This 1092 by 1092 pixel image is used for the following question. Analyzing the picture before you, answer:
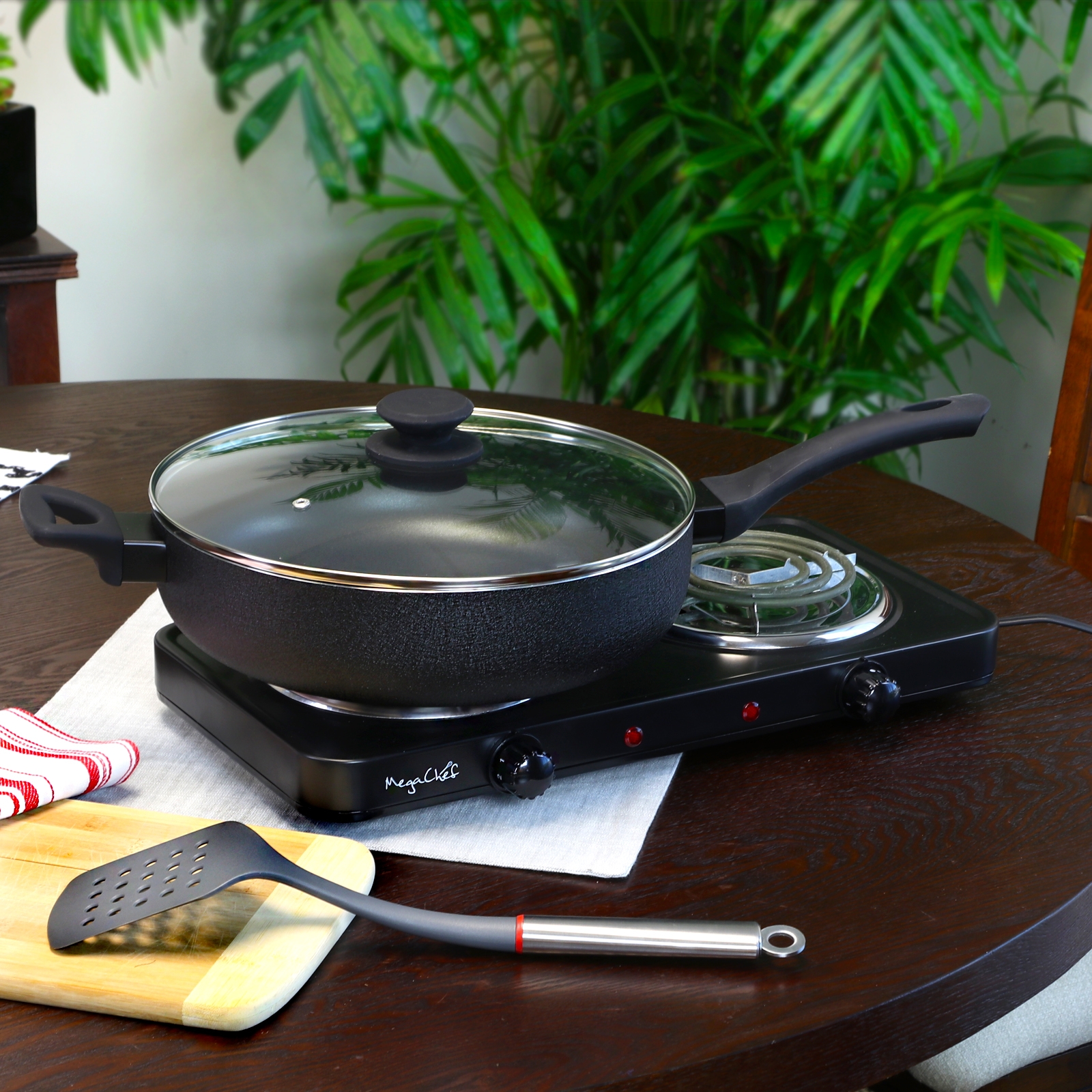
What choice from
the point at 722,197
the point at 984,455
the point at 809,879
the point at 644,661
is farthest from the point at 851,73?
the point at 809,879

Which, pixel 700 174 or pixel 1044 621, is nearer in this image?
pixel 1044 621

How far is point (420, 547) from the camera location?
625mm

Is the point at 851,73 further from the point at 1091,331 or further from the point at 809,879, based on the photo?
the point at 809,879

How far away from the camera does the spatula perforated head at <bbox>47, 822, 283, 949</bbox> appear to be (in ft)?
1.79

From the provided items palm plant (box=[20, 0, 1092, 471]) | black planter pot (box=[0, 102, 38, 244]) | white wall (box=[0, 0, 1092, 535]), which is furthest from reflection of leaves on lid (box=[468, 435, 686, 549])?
white wall (box=[0, 0, 1092, 535])

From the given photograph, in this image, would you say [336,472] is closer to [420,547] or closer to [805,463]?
[420,547]

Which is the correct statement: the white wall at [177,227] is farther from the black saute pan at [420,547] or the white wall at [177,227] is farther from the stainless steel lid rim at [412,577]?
the stainless steel lid rim at [412,577]

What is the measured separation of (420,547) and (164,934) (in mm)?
211

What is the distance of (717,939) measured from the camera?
56 cm

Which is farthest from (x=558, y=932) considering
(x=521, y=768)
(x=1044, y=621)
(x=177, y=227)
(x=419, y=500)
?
(x=177, y=227)

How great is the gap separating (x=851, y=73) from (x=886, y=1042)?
5.86 ft

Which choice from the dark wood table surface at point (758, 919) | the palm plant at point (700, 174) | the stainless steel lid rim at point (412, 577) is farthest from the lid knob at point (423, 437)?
the palm plant at point (700, 174)

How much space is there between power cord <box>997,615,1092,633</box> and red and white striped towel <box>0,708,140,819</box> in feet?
1.95

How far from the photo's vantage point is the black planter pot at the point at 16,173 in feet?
6.70
